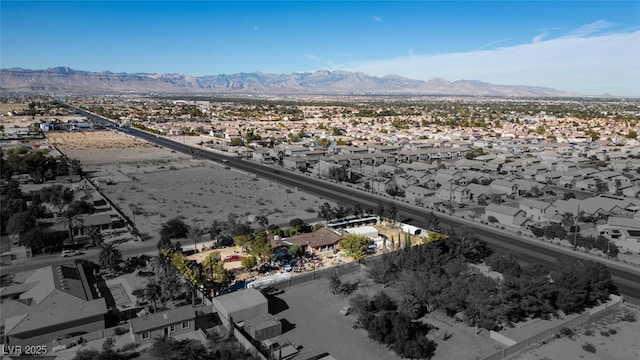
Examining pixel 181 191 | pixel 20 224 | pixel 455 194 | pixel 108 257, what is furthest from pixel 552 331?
pixel 181 191

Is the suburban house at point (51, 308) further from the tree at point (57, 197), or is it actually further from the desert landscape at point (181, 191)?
the tree at point (57, 197)

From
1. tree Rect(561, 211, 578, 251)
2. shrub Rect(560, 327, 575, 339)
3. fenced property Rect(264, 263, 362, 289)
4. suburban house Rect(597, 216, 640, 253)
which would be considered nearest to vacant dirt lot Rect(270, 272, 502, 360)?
fenced property Rect(264, 263, 362, 289)

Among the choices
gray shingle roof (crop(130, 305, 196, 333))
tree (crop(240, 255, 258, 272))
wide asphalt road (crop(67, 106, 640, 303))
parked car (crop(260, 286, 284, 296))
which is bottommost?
wide asphalt road (crop(67, 106, 640, 303))

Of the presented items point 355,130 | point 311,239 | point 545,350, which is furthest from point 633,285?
point 355,130

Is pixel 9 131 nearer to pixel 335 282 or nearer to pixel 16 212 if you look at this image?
pixel 16 212

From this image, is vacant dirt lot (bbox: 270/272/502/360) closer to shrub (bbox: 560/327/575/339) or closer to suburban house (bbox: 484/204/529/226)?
shrub (bbox: 560/327/575/339)

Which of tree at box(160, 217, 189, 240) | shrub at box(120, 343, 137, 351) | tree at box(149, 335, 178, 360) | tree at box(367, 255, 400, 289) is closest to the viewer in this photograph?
tree at box(149, 335, 178, 360)
